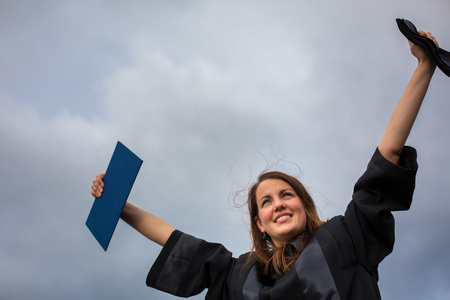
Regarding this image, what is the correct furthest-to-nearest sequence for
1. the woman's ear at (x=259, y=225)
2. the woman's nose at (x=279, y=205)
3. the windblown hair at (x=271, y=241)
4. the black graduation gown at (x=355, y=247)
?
the woman's ear at (x=259, y=225)
the woman's nose at (x=279, y=205)
the windblown hair at (x=271, y=241)
the black graduation gown at (x=355, y=247)

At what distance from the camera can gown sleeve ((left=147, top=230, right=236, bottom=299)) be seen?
8.72 ft

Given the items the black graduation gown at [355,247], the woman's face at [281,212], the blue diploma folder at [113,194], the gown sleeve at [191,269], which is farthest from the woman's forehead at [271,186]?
the blue diploma folder at [113,194]

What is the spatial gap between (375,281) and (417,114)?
3.16ft

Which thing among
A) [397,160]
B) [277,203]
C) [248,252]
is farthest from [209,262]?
[397,160]

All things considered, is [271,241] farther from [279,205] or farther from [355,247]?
[355,247]

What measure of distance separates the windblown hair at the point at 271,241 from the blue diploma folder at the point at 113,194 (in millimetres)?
901

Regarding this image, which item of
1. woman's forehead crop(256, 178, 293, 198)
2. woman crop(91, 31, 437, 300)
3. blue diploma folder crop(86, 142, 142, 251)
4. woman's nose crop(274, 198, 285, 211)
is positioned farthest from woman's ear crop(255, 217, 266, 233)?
blue diploma folder crop(86, 142, 142, 251)

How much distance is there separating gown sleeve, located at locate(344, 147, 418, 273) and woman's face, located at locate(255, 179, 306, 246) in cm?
35

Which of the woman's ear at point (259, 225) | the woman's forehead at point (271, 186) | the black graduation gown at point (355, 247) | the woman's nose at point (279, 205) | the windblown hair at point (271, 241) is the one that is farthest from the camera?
the woman's ear at point (259, 225)

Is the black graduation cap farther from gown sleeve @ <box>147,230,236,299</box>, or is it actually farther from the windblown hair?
gown sleeve @ <box>147,230,236,299</box>

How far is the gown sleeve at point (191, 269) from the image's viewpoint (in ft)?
8.72

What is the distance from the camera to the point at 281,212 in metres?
2.50

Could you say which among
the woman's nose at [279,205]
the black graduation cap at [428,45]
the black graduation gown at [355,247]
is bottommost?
the black graduation gown at [355,247]

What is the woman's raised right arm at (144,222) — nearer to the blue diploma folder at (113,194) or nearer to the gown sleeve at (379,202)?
the blue diploma folder at (113,194)
